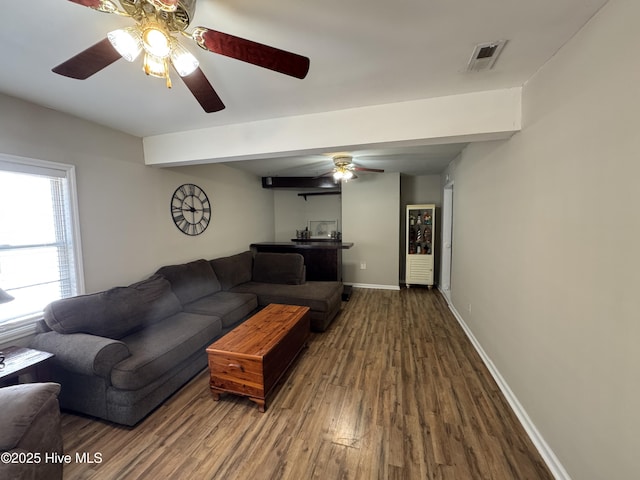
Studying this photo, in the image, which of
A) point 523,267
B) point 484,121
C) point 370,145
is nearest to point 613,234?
point 523,267

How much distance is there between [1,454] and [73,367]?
2.75 ft

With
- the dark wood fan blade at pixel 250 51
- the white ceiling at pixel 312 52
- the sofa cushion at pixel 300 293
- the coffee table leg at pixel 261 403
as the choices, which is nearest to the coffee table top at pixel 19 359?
the coffee table leg at pixel 261 403

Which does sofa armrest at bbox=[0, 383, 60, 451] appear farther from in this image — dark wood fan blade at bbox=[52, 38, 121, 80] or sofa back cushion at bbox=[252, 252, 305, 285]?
sofa back cushion at bbox=[252, 252, 305, 285]

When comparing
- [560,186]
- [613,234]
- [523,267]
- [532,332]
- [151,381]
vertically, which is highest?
[560,186]

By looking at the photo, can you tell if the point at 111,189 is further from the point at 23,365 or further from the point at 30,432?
the point at 30,432

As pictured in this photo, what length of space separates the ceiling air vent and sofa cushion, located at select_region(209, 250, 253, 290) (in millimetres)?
3574

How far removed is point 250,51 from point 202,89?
0.44 metres

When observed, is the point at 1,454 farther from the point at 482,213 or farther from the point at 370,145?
the point at 482,213

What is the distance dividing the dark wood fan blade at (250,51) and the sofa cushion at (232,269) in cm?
311

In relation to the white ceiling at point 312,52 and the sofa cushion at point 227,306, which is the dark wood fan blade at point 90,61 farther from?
the sofa cushion at point 227,306

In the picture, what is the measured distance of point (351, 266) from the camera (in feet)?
18.1

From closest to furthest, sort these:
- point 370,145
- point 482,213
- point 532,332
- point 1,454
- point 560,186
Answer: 1. point 1,454
2. point 560,186
3. point 532,332
4. point 370,145
5. point 482,213

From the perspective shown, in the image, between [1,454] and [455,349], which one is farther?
[455,349]

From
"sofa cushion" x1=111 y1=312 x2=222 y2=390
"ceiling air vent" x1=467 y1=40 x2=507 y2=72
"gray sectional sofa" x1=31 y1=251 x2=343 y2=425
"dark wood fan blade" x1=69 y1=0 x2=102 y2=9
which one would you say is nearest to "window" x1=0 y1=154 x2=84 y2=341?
"gray sectional sofa" x1=31 y1=251 x2=343 y2=425
